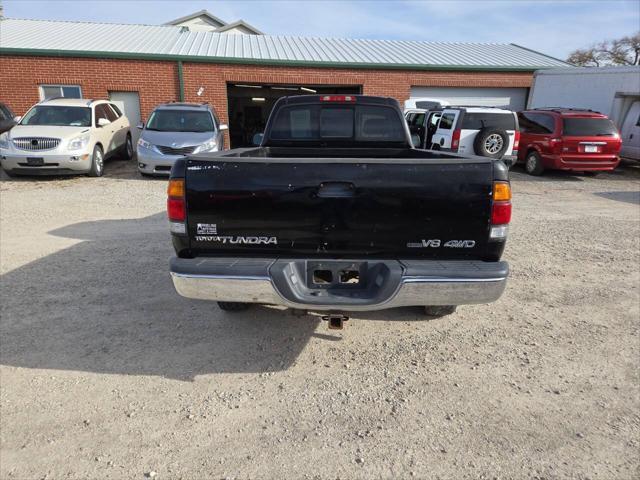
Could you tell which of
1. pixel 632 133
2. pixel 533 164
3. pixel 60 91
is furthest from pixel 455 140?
pixel 60 91

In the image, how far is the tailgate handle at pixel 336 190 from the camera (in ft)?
9.50

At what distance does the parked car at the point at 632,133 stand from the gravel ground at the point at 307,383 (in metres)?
10.8

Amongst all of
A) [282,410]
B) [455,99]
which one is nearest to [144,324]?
[282,410]

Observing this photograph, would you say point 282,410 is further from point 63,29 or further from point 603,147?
point 63,29

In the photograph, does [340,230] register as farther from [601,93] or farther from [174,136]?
[601,93]

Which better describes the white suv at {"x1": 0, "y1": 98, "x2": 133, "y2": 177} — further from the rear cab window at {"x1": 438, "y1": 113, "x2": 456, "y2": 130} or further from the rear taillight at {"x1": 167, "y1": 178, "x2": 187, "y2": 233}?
the rear cab window at {"x1": 438, "y1": 113, "x2": 456, "y2": 130}

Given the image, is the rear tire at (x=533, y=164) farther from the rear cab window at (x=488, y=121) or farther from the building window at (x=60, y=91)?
the building window at (x=60, y=91)

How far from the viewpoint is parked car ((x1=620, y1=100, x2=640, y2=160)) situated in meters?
13.7

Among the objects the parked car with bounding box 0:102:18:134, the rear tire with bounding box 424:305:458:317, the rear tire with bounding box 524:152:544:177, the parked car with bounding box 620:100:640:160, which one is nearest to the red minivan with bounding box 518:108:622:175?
the rear tire with bounding box 524:152:544:177

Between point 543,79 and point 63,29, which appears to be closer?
point 543,79

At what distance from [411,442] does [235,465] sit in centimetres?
101

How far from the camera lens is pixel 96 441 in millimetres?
2574

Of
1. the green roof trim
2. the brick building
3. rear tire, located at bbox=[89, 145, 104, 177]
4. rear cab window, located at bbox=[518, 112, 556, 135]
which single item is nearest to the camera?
rear tire, located at bbox=[89, 145, 104, 177]

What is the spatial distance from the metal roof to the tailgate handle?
1420 cm
